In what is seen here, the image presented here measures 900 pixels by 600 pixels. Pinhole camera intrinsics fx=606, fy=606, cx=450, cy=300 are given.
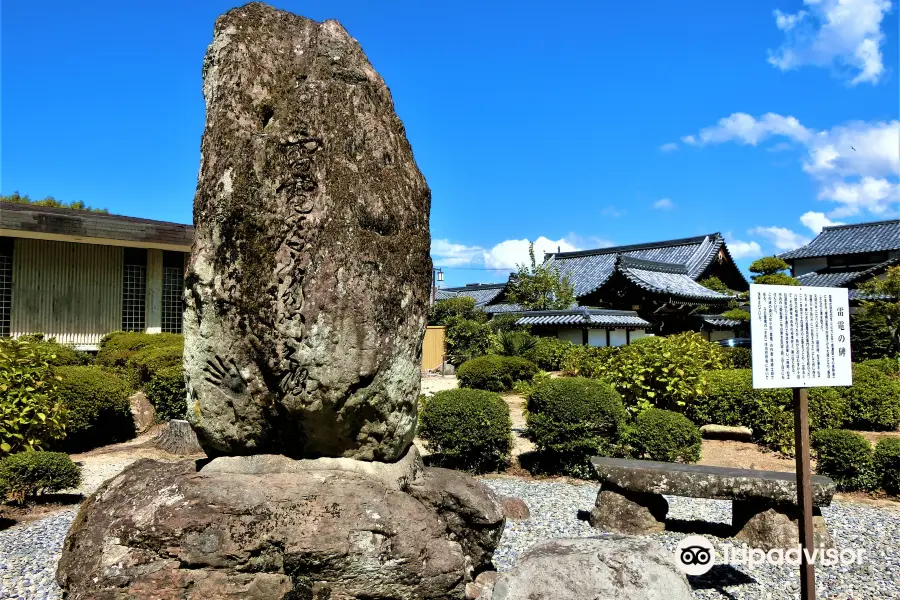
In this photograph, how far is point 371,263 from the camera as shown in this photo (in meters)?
3.53


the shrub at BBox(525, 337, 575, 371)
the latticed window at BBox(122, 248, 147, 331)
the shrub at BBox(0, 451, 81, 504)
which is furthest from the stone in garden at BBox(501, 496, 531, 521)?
the latticed window at BBox(122, 248, 147, 331)

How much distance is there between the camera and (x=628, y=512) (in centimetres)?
602

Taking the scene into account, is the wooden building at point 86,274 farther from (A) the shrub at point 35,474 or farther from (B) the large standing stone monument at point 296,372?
(B) the large standing stone monument at point 296,372

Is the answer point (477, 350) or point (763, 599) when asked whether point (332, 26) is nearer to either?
point (763, 599)

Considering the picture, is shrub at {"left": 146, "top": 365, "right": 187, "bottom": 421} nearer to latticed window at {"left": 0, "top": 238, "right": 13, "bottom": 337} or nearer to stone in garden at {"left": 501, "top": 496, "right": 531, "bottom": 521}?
latticed window at {"left": 0, "top": 238, "right": 13, "bottom": 337}

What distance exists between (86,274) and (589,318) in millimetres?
15897

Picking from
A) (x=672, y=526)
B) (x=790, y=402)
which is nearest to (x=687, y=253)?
(x=790, y=402)

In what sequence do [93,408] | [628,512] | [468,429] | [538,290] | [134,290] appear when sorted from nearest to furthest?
1. [628,512]
2. [468,429]
3. [93,408]
4. [134,290]
5. [538,290]

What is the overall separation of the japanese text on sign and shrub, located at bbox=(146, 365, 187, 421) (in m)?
9.92

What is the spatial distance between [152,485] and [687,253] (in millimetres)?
34020

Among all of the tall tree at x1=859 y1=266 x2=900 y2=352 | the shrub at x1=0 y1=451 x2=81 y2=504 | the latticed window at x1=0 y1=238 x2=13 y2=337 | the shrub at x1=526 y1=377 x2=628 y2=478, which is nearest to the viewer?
the shrub at x1=0 y1=451 x2=81 y2=504

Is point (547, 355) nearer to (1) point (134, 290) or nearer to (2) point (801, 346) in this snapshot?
(1) point (134, 290)

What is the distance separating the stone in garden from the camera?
6.28 meters

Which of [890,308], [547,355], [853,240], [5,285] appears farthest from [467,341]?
[853,240]
